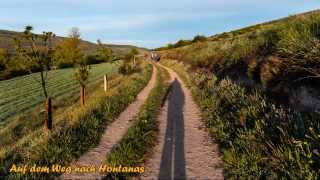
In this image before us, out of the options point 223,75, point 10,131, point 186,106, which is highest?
point 223,75

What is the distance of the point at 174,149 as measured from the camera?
1170 cm

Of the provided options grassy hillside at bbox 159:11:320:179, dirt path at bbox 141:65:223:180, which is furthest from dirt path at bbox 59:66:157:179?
grassy hillside at bbox 159:11:320:179

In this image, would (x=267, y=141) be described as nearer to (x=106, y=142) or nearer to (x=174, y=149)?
(x=174, y=149)

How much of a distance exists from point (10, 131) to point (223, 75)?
12.3 m

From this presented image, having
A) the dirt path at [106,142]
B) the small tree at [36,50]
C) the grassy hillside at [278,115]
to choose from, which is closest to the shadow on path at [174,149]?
the grassy hillside at [278,115]

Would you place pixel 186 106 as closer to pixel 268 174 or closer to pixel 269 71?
pixel 269 71

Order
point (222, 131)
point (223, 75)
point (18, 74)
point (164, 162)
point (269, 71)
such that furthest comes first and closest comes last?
point (18, 74), point (223, 75), point (269, 71), point (222, 131), point (164, 162)

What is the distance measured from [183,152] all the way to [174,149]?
0.43 metres

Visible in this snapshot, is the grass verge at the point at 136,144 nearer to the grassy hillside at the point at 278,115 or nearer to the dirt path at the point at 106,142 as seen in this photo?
the dirt path at the point at 106,142

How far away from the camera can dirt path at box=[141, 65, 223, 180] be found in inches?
372

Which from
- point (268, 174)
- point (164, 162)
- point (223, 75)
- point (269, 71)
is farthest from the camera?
point (223, 75)

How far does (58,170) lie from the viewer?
9.54m

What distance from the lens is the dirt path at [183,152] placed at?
9.45 meters

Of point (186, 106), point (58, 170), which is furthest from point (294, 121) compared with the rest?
point (186, 106)
